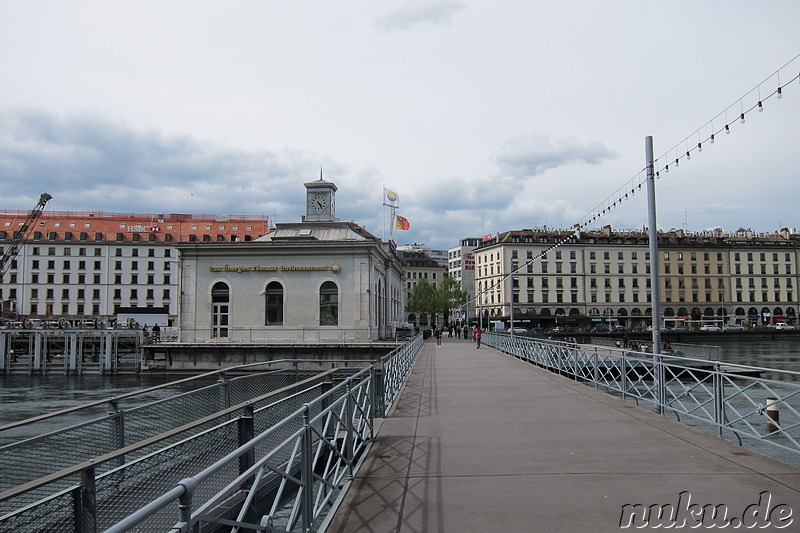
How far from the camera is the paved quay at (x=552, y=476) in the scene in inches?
228

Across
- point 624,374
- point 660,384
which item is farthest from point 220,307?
point 660,384

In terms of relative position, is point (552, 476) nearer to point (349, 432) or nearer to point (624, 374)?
point (349, 432)

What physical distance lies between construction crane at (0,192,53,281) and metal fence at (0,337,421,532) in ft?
247

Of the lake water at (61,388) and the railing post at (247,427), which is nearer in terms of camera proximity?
the railing post at (247,427)

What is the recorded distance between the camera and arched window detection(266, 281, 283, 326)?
43.2m

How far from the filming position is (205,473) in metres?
3.44

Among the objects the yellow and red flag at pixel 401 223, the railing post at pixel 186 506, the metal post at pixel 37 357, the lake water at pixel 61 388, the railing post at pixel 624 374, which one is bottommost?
the lake water at pixel 61 388

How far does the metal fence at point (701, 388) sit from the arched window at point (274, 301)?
15.5m

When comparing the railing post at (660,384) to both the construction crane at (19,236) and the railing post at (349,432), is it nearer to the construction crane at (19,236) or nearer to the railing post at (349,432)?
the railing post at (349,432)

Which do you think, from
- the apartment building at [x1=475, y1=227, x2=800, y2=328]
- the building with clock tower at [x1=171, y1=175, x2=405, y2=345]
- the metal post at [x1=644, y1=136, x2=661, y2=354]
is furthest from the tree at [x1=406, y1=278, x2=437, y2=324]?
the metal post at [x1=644, y1=136, x2=661, y2=354]

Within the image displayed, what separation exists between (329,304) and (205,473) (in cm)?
3959

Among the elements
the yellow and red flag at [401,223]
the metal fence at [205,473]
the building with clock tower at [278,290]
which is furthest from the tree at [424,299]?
the metal fence at [205,473]

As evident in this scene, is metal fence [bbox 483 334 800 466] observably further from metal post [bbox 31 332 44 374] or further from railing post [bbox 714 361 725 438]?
metal post [bbox 31 332 44 374]

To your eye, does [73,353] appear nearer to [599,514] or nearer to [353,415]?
[353,415]
